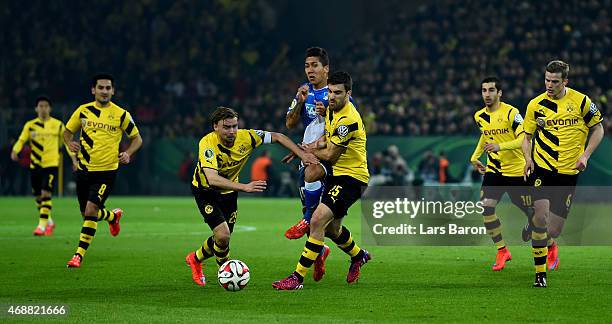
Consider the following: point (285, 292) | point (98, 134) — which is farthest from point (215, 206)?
point (98, 134)

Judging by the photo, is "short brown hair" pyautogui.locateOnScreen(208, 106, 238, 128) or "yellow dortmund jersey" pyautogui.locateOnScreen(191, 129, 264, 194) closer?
"short brown hair" pyautogui.locateOnScreen(208, 106, 238, 128)

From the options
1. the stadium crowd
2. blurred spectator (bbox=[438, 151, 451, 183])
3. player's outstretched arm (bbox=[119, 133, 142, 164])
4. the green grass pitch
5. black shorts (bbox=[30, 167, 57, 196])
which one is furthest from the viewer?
the stadium crowd

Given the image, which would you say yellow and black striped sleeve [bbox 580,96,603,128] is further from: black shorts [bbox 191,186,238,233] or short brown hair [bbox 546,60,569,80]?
black shorts [bbox 191,186,238,233]

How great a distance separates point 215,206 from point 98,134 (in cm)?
334

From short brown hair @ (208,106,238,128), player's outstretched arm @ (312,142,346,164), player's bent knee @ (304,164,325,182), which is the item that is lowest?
player's bent knee @ (304,164,325,182)

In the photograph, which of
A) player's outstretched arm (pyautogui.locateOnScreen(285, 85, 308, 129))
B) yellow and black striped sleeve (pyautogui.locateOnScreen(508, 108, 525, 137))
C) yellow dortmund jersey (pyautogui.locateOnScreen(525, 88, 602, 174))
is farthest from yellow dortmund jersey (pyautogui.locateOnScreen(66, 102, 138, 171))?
yellow dortmund jersey (pyautogui.locateOnScreen(525, 88, 602, 174))

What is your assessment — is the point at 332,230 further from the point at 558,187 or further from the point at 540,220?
the point at 558,187

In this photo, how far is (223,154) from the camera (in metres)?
11.4

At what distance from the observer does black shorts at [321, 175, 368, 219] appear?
35.5 ft

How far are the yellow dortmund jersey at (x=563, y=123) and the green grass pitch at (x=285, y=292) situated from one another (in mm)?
1298

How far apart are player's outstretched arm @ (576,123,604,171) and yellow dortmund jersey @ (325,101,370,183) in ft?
7.22

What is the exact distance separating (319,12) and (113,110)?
27.6 metres

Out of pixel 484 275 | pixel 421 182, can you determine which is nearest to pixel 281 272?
pixel 484 275

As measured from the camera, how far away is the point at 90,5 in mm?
39438
